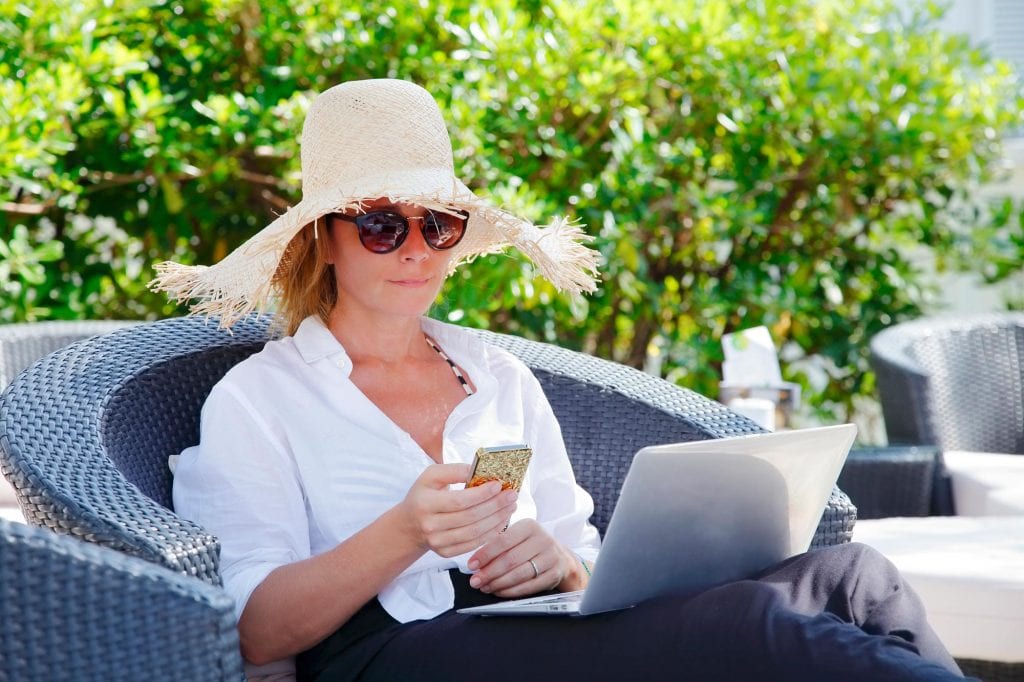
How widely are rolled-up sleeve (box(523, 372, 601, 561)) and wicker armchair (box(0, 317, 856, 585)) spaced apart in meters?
0.19

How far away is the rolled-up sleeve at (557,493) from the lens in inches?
101

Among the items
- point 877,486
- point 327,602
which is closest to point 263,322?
point 327,602

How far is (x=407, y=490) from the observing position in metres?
2.35

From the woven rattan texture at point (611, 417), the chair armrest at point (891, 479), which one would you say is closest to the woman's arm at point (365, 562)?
the woven rattan texture at point (611, 417)

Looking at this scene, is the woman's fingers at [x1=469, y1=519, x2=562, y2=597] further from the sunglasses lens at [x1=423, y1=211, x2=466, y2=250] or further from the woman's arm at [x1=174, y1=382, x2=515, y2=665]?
the sunglasses lens at [x1=423, y1=211, x2=466, y2=250]

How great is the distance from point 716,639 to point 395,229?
0.99m

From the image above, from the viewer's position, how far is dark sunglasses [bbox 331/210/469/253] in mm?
2393

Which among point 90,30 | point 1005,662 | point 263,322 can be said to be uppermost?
point 90,30

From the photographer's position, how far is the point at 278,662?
2.19 m

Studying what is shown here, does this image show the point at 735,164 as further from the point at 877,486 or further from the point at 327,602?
the point at 327,602

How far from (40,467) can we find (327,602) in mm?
489

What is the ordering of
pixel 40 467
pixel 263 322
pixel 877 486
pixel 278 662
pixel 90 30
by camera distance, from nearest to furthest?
pixel 40 467
pixel 278 662
pixel 263 322
pixel 877 486
pixel 90 30

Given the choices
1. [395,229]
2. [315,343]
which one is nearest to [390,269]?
[395,229]

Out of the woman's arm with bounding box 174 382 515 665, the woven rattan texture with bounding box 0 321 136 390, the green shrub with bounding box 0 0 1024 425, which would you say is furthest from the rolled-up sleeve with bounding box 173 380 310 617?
the green shrub with bounding box 0 0 1024 425
